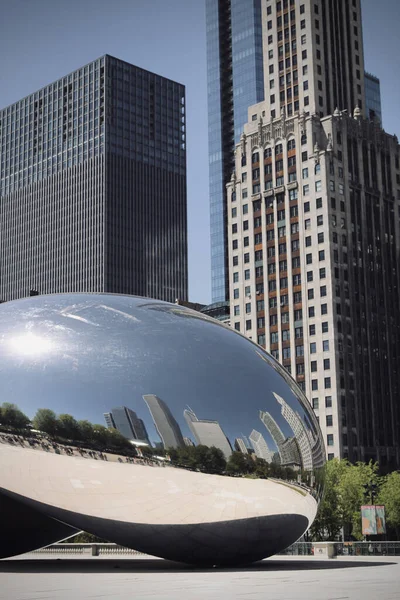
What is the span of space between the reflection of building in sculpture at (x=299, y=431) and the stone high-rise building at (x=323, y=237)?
84.4 metres

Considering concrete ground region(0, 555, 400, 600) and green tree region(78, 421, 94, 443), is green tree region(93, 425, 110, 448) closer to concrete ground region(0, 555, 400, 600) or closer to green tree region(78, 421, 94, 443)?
green tree region(78, 421, 94, 443)

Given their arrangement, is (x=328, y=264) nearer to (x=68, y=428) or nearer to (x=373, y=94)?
(x=373, y=94)

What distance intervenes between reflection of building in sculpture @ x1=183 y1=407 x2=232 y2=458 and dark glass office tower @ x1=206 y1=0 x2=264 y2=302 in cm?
14681

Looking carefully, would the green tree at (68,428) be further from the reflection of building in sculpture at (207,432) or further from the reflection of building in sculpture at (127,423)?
the reflection of building in sculpture at (207,432)

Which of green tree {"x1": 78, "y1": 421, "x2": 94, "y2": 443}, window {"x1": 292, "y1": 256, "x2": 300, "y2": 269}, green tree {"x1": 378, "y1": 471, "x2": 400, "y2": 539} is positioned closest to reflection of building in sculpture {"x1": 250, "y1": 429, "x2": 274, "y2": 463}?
green tree {"x1": 78, "y1": 421, "x2": 94, "y2": 443}

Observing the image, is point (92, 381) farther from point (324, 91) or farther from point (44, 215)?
point (44, 215)

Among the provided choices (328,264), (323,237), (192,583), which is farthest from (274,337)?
(192,583)

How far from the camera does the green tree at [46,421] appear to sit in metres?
17.5

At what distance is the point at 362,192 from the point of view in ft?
383

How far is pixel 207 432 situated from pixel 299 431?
253cm

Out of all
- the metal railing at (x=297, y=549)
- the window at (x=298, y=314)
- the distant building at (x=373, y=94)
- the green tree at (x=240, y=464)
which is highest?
the distant building at (x=373, y=94)

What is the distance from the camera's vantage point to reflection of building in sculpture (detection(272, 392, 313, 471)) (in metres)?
18.8

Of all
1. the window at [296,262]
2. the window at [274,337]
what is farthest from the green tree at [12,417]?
the window at [274,337]

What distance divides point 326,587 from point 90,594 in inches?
165
